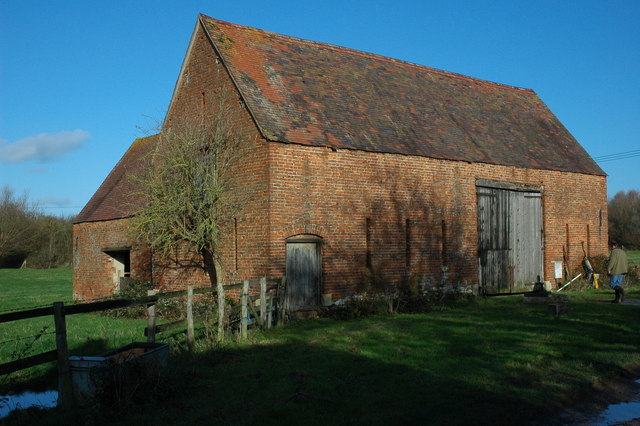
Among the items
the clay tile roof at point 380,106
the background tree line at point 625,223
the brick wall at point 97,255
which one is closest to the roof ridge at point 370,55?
the clay tile roof at point 380,106

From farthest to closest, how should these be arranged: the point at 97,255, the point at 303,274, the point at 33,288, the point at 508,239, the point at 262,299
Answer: the point at 33,288 < the point at 97,255 < the point at 508,239 < the point at 303,274 < the point at 262,299

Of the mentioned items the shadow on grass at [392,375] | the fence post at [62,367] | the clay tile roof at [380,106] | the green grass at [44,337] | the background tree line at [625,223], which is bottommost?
the green grass at [44,337]

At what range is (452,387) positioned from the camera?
856 cm

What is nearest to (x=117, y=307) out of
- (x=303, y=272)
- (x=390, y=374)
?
→ (x=390, y=374)

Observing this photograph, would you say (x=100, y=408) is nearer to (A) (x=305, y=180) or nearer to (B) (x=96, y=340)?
(B) (x=96, y=340)

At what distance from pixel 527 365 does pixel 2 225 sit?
53958 millimetres

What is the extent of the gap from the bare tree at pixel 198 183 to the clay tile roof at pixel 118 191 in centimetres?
618

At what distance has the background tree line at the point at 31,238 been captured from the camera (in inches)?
2149

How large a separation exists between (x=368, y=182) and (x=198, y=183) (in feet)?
16.5

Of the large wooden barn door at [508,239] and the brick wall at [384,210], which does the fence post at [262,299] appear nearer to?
the brick wall at [384,210]

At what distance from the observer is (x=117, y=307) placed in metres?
9.61

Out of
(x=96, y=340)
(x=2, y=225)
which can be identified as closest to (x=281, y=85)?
(x=96, y=340)

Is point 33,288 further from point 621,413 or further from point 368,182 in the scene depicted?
point 621,413

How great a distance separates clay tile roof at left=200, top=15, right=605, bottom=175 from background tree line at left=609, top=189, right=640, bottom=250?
35850 mm
